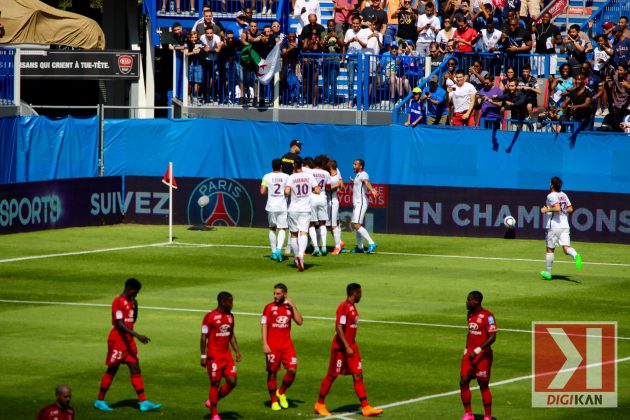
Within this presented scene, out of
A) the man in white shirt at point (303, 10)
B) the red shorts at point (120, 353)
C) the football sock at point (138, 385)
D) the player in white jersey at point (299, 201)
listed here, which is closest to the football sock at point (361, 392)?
the football sock at point (138, 385)

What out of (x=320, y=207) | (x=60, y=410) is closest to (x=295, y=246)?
(x=320, y=207)

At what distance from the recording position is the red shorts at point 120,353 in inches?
628

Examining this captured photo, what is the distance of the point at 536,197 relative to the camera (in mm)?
33906

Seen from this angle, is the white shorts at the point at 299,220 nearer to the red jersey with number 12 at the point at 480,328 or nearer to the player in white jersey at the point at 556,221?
the player in white jersey at the point at 556,221

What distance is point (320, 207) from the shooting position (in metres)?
29.9

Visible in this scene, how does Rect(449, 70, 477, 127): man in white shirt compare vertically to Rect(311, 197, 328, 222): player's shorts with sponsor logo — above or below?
above

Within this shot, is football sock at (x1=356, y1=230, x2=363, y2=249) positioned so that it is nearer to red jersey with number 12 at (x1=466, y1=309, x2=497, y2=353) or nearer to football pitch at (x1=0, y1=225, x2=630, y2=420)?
football pitch at (x1=0, y1=225, x2=630, y2=420)

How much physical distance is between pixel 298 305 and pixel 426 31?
54.0 ft

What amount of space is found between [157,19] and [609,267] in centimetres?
2039

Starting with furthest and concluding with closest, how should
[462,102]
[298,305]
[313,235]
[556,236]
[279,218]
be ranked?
[462,102] → [313,235] → [279,218] → [556,236] → [298,305]

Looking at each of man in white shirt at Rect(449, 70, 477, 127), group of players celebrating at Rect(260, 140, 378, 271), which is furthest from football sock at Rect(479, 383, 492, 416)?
man in white shirt at Rect(449, 70, 477, 127)

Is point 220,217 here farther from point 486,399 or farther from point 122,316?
point 486,399

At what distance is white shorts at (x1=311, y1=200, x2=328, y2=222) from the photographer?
97.6ft

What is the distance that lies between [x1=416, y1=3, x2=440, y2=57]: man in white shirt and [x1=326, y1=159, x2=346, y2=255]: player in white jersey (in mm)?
8480
